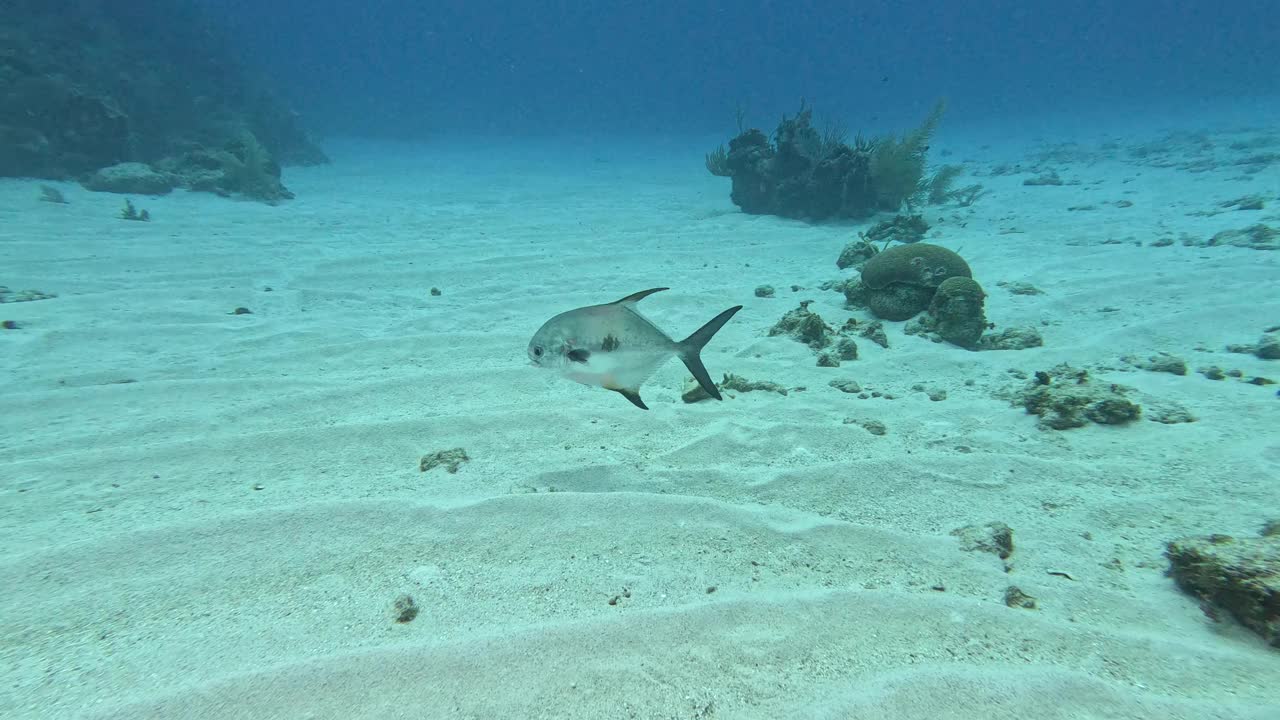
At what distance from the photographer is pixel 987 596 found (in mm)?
2486

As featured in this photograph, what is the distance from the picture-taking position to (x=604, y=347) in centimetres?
255

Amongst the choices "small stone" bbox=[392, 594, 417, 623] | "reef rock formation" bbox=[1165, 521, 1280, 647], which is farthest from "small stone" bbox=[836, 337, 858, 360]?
"small stone" bbox=[392, 594, 417, 623]

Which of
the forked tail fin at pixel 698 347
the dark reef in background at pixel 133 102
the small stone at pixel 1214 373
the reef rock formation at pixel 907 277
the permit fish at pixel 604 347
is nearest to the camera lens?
the permit fish at pixel 604 347

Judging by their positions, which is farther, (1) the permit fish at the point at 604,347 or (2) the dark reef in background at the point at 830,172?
(2) the dark reef in background at the point at 830,172

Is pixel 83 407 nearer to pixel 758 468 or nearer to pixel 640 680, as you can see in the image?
pixel 640 680

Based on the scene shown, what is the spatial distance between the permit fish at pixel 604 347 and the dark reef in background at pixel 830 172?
38.3 ft

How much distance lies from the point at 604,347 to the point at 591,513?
1.07 metres

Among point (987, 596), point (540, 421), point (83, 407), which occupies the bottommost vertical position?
point (987, 596)

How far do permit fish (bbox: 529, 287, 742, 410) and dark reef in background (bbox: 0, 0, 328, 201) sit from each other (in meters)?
16.2

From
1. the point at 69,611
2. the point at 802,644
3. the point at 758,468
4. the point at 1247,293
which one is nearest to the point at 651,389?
the point at 758,468

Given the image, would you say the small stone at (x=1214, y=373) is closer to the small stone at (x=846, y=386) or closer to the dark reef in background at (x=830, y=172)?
the small stone at (x=846, y=386)

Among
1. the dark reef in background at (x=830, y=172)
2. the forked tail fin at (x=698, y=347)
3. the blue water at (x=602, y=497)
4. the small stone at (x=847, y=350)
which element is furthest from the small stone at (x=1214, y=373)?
the dark reef in background at (x=830, y=172)

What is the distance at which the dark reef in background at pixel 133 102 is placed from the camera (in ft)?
44.8

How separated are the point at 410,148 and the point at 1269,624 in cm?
3871
